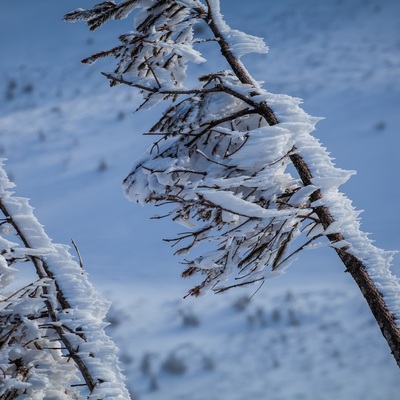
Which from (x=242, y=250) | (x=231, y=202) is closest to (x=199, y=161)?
(x=242, y=250)

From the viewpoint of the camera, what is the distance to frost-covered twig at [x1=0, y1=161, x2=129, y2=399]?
25.3 feet

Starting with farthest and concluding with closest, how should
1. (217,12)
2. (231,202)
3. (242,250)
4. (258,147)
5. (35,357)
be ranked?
(217,12) < (242,250) < (35,357) < (258,147) < (231,202)

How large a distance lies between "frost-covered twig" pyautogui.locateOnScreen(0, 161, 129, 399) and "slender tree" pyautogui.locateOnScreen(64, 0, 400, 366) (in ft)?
5.76

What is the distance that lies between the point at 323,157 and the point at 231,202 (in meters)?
2.03

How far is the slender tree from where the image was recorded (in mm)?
8117

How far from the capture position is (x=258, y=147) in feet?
26.7

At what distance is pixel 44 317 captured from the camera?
828cm

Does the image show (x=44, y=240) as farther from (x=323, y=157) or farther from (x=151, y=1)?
(x=151, y=1)

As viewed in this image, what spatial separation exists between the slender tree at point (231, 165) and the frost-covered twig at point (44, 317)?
5.76 feet

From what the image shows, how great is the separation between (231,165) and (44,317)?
11.1ft

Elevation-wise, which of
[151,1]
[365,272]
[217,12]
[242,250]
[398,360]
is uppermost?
[151,1]

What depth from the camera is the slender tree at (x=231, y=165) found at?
8.12m

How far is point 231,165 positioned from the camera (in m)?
8.48

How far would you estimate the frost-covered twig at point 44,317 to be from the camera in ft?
25.3
